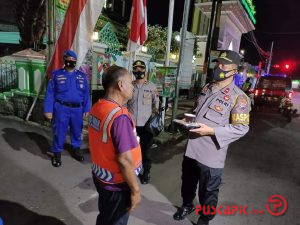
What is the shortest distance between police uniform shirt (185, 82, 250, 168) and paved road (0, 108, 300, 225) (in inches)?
41.8

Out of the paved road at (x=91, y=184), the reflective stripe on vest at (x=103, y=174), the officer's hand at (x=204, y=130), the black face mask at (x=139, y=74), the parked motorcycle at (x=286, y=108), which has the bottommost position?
the paved road at (x=91, y=184)

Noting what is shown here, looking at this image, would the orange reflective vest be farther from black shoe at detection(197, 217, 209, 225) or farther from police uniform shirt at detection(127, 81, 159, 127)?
police uniform shirt at detection(127, 81, 159, 127)

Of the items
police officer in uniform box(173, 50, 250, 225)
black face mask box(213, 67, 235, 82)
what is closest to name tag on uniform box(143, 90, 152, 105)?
police officer in uniform box(173, 50, 250, 225)

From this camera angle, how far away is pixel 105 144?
1.94 metres

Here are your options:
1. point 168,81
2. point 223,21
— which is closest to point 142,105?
point 168,81

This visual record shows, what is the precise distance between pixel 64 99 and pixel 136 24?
287 cm

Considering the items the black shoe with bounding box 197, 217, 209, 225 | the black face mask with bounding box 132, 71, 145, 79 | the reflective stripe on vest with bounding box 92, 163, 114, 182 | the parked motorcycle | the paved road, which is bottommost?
the paved road

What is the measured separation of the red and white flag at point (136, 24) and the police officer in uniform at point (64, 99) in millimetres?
2103

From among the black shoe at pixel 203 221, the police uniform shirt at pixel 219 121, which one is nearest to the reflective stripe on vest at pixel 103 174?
the police uniform shirt at pixel 219 121

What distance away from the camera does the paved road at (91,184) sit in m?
3.38

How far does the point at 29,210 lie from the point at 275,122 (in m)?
10.6

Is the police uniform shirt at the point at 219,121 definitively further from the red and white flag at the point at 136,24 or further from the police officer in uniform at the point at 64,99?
the red and white flag at the point at 136,24

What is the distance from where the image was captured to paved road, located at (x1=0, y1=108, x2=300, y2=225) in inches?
133

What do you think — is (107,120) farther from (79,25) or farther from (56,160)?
(79,25)
